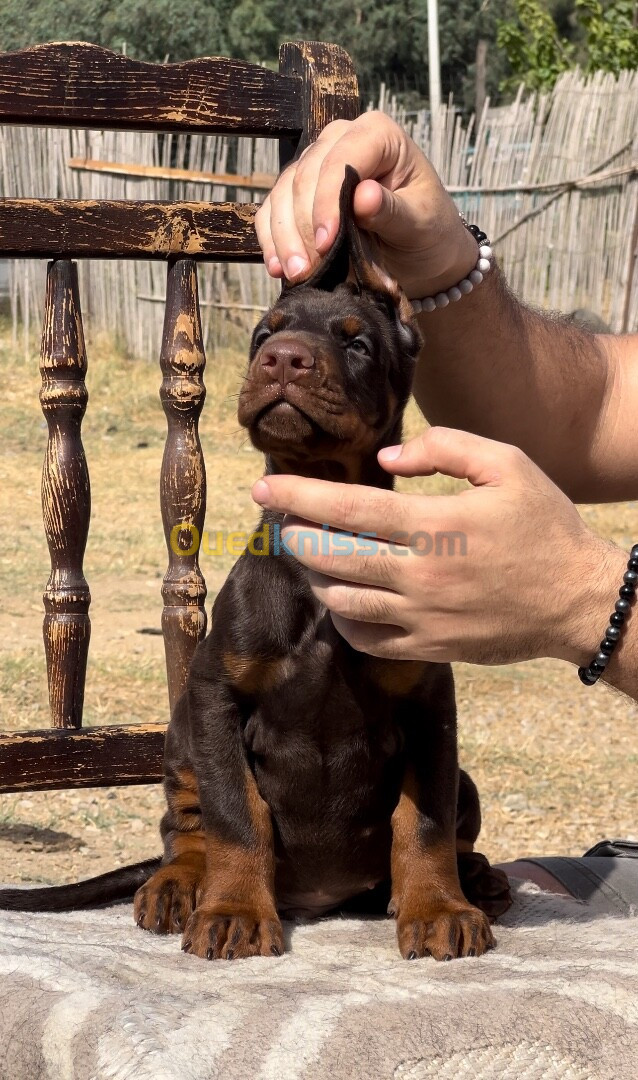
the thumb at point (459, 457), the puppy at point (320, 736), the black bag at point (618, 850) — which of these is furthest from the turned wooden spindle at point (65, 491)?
the black bag at point (618, 850)

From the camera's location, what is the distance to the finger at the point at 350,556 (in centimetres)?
178

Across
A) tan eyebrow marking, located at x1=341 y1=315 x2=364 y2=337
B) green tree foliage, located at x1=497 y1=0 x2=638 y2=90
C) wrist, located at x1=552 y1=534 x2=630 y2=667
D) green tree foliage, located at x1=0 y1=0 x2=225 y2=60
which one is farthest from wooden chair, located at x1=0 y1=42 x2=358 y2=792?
green tree foliage, located at x1=497 y1=0 x2=638 y2=90

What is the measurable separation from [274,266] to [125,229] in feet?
1.32

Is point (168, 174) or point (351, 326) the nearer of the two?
point (351, 326)

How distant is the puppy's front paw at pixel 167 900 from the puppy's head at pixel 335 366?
2.42ft

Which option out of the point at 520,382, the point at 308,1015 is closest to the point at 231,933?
the point at 308,1015

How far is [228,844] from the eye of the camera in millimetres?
1995

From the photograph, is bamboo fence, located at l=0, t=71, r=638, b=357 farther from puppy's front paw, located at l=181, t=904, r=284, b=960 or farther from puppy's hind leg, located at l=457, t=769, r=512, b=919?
puppy's front paw, located at l=181, t=904, r=284, b=960

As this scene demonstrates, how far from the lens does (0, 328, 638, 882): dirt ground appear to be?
14.1 feet

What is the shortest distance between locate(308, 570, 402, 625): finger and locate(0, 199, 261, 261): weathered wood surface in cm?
92

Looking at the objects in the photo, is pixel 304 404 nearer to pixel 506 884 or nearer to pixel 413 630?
pixel 413 630

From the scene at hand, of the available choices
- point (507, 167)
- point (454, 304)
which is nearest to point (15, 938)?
point (454, 304)

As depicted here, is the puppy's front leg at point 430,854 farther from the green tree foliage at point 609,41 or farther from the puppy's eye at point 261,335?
the green tree foliage at point 609,41

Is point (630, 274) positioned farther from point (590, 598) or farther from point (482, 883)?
point (590, 598)
